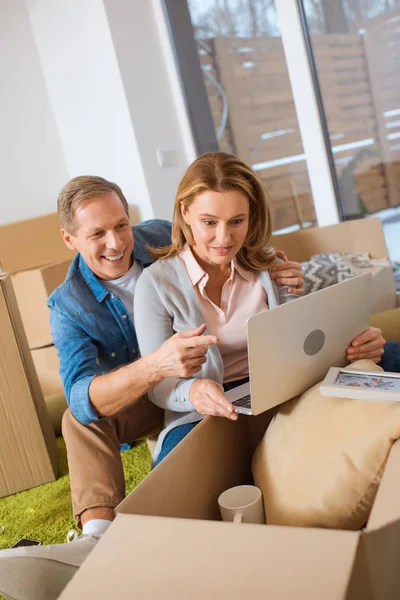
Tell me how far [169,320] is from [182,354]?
20 centimetres

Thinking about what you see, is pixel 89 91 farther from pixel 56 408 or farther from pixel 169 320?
→ pixel 169 320

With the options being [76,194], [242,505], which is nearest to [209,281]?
[76,194]

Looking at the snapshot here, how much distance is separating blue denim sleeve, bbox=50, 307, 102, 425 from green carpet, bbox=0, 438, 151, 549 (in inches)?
14.7

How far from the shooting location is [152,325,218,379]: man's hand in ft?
3.94

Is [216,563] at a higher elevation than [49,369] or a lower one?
higher

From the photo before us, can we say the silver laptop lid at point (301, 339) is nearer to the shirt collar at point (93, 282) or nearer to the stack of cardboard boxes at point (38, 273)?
the shirt collar at point (93, 282)

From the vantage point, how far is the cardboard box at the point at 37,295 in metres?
2.53

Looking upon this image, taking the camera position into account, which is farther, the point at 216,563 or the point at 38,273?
the point at 38,273

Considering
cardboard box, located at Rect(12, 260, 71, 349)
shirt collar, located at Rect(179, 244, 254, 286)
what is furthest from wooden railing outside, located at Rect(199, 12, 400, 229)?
shirt collar, located at Rect(179, 244, 254, 286)

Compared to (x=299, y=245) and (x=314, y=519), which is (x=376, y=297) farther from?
(x=314, y=519)

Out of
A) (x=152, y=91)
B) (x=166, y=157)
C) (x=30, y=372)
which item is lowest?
(x=30, y=372)

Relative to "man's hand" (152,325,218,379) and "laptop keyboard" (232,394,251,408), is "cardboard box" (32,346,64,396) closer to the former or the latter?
"man's hand" (152,325,218,379)

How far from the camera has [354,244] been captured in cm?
237

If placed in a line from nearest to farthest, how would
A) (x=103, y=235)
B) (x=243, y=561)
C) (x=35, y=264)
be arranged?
(x=243, y=561), (x=103, y=235), (x=35, y=264)
